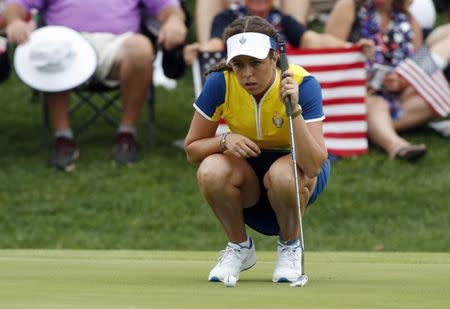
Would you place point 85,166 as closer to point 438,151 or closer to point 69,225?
point 69,225

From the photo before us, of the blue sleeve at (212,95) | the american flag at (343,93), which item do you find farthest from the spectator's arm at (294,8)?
the blue sleeve at (212,95)

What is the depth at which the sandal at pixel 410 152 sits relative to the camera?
38.6 feet

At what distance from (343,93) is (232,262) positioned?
18.8ft

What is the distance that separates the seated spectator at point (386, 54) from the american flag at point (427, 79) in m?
0.06

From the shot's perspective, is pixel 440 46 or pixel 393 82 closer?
pixel 393 82

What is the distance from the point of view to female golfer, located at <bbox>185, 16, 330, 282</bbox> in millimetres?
6164

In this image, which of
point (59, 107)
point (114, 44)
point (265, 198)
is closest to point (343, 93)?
point (114, 44)

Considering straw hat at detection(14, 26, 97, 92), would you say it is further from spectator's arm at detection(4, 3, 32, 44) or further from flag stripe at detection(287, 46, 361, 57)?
flag stripe at detection(287, 46, 361, 57)

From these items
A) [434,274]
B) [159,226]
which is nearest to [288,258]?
[434,274]

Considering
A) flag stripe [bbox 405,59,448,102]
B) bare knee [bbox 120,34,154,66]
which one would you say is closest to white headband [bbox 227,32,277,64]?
bare knee [bbox 120,34,154,66]

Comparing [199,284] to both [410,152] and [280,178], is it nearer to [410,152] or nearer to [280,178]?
[280,178]

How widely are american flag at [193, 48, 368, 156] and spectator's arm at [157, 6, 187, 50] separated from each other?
0.25m

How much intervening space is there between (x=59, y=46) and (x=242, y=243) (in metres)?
5.24

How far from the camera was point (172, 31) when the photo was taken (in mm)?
11859
